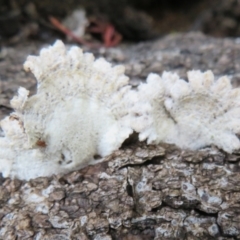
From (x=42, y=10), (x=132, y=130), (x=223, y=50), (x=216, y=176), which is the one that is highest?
(x=42, y=10)

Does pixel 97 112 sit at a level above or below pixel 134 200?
above

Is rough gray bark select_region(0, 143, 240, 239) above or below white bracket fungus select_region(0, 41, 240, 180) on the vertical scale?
below

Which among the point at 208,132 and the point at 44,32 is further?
the point at 44,32

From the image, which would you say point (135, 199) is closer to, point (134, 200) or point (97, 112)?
point (134, 200)

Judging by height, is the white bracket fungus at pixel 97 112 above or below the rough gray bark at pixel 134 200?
above

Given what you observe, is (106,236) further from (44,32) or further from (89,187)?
(44,32)

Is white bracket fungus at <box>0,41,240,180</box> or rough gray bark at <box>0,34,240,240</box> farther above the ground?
white bracket fungus at <box>0,41,240,180</box>

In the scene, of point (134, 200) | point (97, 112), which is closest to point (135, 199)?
point (134, 200)

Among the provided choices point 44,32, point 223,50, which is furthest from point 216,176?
point 44,32
